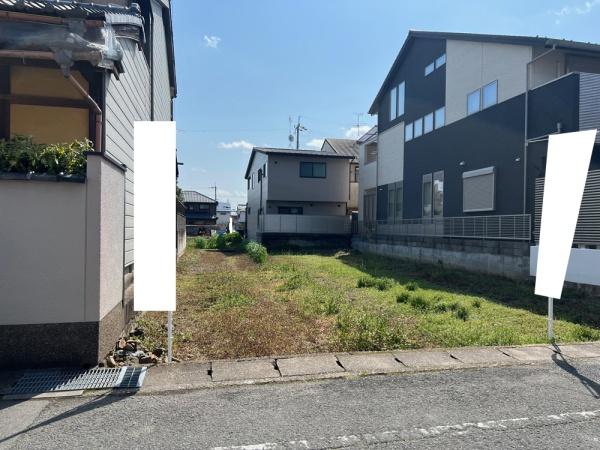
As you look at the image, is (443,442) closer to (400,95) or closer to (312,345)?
(312,345)

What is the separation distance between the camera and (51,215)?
354 centimetres

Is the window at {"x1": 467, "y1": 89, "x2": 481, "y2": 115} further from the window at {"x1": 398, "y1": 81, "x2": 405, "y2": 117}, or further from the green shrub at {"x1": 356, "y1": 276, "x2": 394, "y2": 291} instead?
the green shrub at {"x1": 356, "y1": 276, "x2": 394, "y2": 291}

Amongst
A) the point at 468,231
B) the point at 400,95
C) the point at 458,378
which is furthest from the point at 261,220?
the point at 458,378

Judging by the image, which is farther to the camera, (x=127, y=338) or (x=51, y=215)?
(x=127, y=338)

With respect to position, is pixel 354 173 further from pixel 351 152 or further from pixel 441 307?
pixel 441 307

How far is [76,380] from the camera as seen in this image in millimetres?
3359

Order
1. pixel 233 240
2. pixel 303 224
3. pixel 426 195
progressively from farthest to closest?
pixel 233 240 → pixel 303 224 → pixel 426 195

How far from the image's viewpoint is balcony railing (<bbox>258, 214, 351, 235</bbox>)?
2048cm

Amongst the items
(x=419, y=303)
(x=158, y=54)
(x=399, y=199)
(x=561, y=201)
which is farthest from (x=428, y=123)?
(x=561, y=201)

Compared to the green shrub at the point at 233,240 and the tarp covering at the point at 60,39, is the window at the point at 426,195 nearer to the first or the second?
the green shrub at the point at 233,240

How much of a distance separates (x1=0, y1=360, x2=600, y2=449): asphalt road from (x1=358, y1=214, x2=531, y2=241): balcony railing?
7044mm

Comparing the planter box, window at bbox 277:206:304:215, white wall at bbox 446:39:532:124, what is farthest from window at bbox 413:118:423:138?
the planter box

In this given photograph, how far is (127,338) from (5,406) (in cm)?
184

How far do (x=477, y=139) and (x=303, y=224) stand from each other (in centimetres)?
1033
